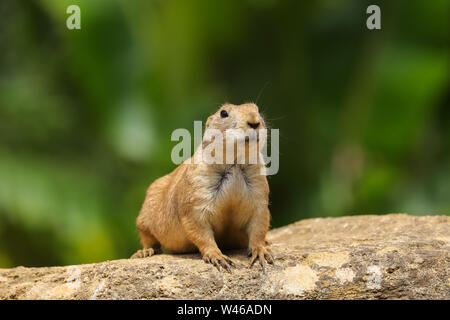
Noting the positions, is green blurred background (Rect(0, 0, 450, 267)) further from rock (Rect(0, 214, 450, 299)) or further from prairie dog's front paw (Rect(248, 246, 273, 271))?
prairie dog's front paw (Rect(248, 246, 273, 271))

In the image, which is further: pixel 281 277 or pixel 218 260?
pixel 218 260

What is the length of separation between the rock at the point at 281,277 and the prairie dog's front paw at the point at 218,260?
0.08m

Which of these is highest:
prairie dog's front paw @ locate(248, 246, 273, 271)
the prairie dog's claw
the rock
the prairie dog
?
the prairie dog

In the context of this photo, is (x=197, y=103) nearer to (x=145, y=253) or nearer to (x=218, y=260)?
(x=145, y=253)

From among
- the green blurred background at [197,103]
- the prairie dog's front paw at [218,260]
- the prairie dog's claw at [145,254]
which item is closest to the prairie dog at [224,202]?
the prairie dog's front paw at [218,260]

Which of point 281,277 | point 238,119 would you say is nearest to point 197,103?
point 238,119

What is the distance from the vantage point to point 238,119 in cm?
652

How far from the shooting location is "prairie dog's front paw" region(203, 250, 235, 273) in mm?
6456

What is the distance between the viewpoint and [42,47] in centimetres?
1438

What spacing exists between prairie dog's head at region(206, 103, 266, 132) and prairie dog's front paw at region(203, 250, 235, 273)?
130 cm

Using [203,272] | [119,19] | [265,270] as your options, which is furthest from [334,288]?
[119,19]

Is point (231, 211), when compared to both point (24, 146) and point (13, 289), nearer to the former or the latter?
point (13, 289)

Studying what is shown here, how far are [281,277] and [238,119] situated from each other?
1639 mm

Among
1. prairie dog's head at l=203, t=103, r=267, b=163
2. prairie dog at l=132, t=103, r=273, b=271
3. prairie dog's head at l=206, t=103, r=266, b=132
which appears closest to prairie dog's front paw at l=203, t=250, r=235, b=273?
prairie dog at l=132, t=103, r=273, b=271
